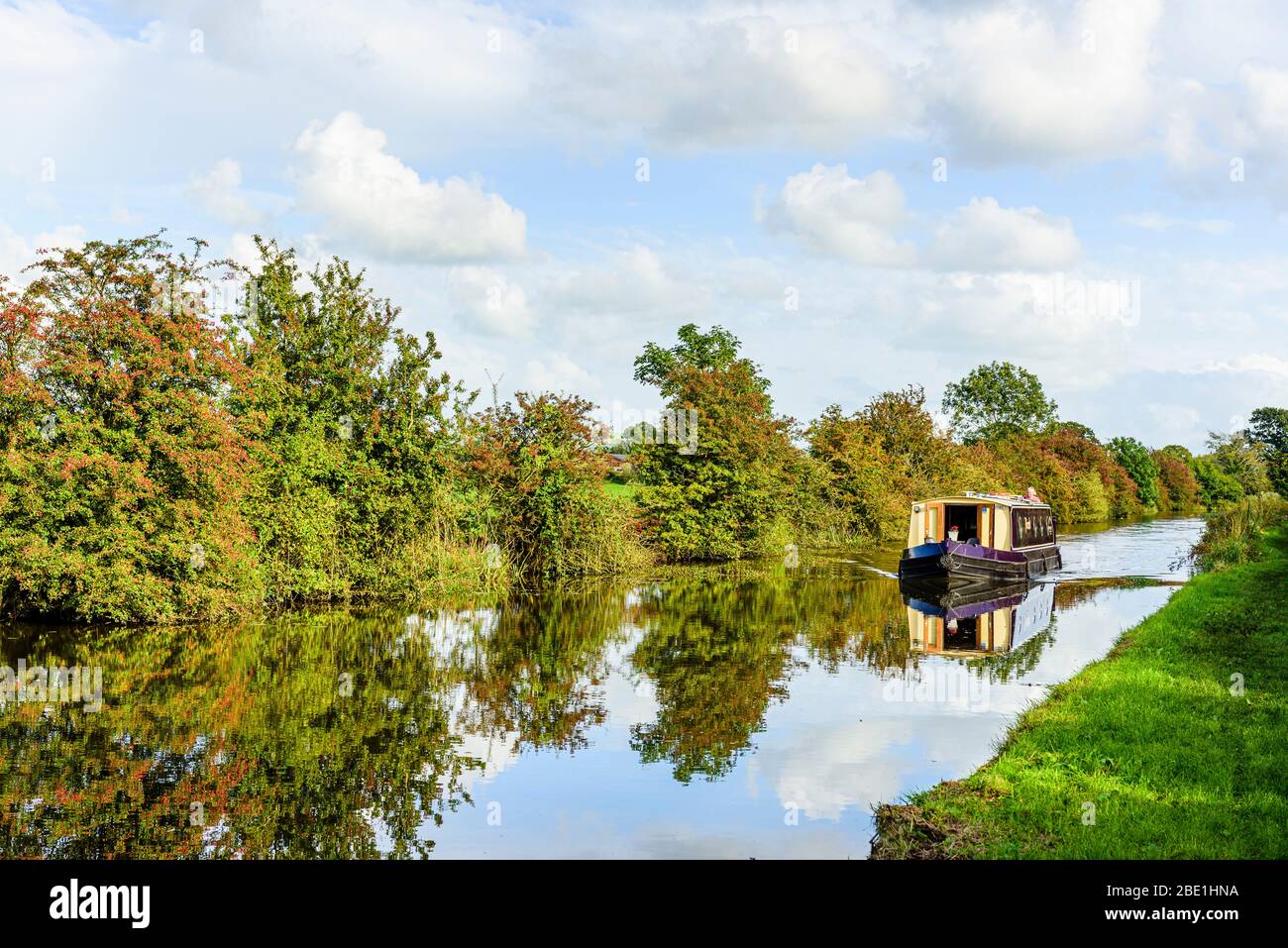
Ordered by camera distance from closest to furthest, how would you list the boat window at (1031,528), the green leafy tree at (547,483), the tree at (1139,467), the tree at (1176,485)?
the green leafy tree at (547,483) → the boat window at (1031,528) → the tree at (1139,467) → the tree at (1176,485)

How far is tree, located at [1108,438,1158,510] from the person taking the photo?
268 ft

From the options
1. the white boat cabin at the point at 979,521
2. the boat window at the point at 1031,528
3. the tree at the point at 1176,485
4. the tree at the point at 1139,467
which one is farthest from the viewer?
the tree at the point at 1176,485

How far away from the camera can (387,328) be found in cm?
2308

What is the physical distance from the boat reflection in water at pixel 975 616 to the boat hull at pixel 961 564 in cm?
25

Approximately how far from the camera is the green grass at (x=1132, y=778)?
6.80 meters

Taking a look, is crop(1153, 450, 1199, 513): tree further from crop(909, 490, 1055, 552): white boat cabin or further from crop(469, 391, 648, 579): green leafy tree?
crop(469, 391, 648, 579): green leafy tree

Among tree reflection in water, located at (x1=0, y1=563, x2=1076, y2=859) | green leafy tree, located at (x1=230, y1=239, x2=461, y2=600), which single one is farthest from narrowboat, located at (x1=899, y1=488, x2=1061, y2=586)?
green leafy tree, located at (x1=230, y1=239, x2=461, y2=600)

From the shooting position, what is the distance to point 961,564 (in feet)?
84.1

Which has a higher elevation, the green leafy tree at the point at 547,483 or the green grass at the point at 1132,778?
the green leafy tree at the point at 547,483

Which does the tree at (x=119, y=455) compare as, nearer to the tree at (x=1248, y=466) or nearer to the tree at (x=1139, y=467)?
the tree at (x=1248, y=466)

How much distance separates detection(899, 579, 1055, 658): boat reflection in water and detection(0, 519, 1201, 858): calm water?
0.48 feet

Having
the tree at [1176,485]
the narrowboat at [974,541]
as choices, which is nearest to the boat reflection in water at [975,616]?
the narrowboat at [974,541]

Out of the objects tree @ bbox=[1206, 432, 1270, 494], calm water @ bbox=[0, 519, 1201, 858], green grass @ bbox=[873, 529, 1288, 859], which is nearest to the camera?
green grass @ bbox=[873, 529, 1288, 859]

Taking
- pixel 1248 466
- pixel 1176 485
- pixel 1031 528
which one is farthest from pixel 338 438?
pixel 1176 485
